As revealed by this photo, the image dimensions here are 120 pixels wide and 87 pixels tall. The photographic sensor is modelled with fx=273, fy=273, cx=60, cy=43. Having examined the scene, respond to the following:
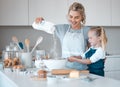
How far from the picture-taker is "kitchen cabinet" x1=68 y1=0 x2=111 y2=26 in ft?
11.1

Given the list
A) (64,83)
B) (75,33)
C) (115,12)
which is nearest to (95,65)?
(75,33)

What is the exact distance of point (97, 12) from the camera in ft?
11.3

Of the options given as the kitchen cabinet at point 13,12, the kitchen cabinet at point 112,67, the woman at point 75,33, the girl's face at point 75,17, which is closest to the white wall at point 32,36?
the kitchen cabinet at point 13,12

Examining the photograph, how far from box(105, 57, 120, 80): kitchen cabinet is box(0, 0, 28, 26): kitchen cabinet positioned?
1.09 meters

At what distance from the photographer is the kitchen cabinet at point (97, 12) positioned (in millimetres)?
3396

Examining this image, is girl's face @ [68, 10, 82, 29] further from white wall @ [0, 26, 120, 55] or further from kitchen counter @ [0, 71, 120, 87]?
white wall @ [0, 26, 120, 55]

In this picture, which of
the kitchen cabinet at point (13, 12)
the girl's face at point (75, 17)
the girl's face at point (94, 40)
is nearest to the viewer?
the girl's face at point (94, 40)

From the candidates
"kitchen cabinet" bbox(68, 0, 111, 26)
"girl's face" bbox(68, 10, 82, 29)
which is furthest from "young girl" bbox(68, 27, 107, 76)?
"kitchen cabinet" bbox(68, 0, 111, 26)

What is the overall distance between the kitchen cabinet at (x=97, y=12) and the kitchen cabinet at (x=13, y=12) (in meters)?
0.75

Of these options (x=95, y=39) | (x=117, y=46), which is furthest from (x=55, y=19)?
(x=95, y=39)

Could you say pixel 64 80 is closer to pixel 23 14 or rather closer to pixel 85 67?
pixel 85 67

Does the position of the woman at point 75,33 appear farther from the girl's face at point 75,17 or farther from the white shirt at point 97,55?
the white shirt at point 97,55

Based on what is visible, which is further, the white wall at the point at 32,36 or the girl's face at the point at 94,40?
the white wall at the point at 32,36

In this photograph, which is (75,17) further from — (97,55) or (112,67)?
(112,67)
